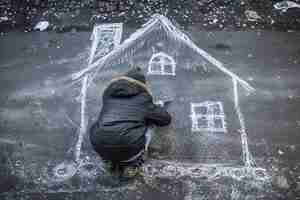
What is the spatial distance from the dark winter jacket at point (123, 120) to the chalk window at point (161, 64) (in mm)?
1603

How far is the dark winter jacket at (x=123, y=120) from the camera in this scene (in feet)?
14.4

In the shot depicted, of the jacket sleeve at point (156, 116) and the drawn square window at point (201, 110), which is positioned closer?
the jacket sleeve at point (156, 116)

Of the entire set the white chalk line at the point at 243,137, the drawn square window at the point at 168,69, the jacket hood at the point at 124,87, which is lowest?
the white chalk line at the point at 243,137

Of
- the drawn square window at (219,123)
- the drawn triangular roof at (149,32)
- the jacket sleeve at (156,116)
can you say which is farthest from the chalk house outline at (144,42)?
the jacket sleeve at (156,116)

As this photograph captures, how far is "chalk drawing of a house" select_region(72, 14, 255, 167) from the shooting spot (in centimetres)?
532

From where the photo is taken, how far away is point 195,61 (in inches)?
255

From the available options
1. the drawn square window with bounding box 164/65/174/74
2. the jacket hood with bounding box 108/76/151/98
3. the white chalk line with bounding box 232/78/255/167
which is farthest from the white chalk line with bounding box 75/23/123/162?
the white chalk line with bounding box 232/78/255/167

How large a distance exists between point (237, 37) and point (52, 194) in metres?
4.31

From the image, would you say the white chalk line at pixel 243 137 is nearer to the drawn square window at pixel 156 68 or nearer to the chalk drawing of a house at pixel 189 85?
the chalk drawing of a house at pixel 189 85

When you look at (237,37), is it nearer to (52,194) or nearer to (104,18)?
(104,18)

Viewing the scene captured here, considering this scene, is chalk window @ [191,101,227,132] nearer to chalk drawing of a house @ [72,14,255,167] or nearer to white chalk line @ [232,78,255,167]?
chalk drawing of a house @ [72,14,255,167]

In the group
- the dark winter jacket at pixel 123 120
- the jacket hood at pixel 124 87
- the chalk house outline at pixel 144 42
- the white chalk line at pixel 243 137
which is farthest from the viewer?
the chalk house outline at pixel 144 42

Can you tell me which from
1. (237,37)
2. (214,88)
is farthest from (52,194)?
(237,37)

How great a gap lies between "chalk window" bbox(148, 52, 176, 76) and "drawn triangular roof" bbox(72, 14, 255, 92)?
1.63 ft
